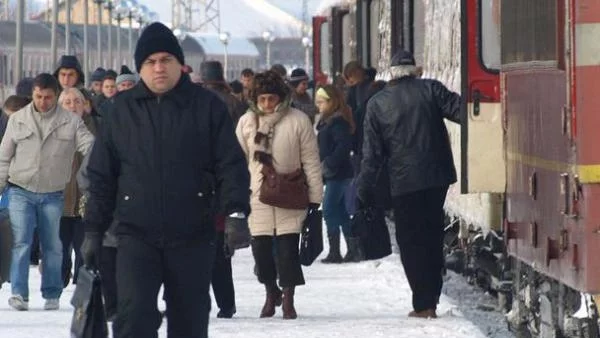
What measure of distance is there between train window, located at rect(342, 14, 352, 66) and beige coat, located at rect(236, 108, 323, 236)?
676 inches

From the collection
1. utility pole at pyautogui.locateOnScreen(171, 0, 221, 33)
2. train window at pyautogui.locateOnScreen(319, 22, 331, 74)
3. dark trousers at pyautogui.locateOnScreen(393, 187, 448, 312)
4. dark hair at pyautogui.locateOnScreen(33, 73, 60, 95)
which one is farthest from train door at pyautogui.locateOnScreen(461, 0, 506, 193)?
utility pole at pyautogui.locateOnScreen(171, 0, 221, 33)

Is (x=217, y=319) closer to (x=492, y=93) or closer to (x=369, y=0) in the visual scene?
(x=492, y=93)

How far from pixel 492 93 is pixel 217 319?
88.4 inches

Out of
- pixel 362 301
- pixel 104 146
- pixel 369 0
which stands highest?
pixel 369 0

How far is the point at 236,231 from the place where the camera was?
9688 millimetres

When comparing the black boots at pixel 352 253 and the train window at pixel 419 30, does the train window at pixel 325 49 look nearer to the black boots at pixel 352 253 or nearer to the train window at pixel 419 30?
the train window at pixel 419 30

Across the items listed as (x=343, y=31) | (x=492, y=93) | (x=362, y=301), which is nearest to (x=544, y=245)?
(x=492, y=93)

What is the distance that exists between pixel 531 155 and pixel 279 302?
163 inches

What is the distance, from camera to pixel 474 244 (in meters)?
16.2

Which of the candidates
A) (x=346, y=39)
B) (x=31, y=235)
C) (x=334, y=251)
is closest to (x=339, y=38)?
(x=346, y=39)

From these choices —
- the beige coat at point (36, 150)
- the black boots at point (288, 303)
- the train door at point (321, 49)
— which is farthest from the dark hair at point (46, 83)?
the train door at point (321, 49)

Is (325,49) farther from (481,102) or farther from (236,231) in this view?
(236,231)

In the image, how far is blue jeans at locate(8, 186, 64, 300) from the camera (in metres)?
15.3

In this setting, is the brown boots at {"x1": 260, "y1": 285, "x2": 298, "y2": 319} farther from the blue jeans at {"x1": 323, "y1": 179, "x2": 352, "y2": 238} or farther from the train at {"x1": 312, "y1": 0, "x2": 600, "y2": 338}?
the blue jeans at {"x1": 323, "y1": 179, "x2": 352, "y2": 238}
